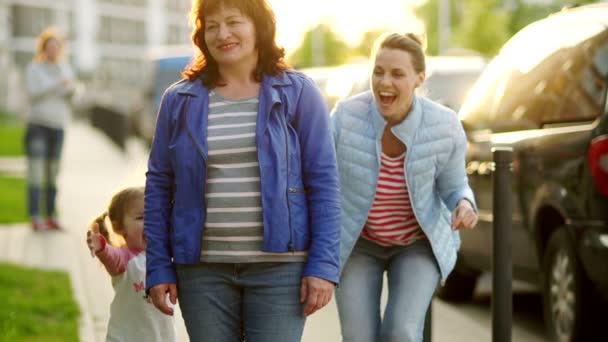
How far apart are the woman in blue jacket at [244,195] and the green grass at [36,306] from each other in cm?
329

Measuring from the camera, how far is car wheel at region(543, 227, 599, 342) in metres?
6.59

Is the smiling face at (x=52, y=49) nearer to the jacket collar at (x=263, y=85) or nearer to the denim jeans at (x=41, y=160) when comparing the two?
the denim jeans at (x=41, y=160)

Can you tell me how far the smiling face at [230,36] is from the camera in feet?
12.6

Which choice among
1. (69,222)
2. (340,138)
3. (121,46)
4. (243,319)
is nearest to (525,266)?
(340,138)

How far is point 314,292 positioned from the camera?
3.76m

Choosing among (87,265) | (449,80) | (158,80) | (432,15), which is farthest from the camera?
(432,15)

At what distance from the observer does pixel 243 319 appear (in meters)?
3.87

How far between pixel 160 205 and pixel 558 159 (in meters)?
3.31

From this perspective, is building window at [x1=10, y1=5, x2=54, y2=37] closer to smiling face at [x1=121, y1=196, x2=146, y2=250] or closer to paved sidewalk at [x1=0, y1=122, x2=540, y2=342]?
paved sidewalk at [x1=0, y1=122, x2=540, y2=342]

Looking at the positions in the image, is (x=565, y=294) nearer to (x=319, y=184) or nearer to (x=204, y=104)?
(x=319, y=184)

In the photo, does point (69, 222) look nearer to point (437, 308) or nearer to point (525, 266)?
point (437, 308)

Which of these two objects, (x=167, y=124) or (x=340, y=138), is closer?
(x=167, y=124)

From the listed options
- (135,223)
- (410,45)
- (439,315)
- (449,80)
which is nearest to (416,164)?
(410,45)

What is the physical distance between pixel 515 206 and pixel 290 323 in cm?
380
